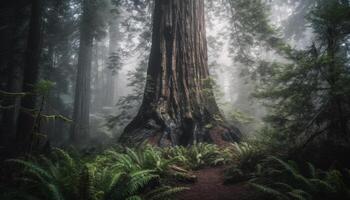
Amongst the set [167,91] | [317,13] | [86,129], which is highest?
[317,13]

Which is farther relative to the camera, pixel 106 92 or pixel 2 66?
pixel 106 92

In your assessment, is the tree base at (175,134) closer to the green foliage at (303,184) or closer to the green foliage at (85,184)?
the green foliage at (85,184)

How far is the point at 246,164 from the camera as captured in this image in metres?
5.46

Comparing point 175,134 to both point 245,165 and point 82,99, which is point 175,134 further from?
point 82,99

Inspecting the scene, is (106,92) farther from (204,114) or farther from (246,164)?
(246,164)

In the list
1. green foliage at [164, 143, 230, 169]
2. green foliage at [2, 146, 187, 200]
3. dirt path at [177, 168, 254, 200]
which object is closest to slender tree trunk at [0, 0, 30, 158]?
green foliage at [164, 143, 230, 169]

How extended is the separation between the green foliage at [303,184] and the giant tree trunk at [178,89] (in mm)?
3284

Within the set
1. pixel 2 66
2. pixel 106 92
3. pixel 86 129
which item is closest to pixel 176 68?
pixel 2 66

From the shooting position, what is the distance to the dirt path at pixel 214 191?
14.1 ft

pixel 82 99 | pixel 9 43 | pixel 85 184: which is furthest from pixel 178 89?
pixel 82 99

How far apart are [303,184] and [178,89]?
4926mm

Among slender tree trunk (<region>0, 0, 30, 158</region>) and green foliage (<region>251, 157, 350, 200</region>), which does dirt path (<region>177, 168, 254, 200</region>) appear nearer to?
green foliage (<region>251, 157, 350, 200</region>)

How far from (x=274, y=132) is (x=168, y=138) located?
3095 mm

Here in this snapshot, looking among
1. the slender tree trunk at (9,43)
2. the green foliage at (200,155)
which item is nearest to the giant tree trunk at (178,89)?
the green foliage at (200,155)
